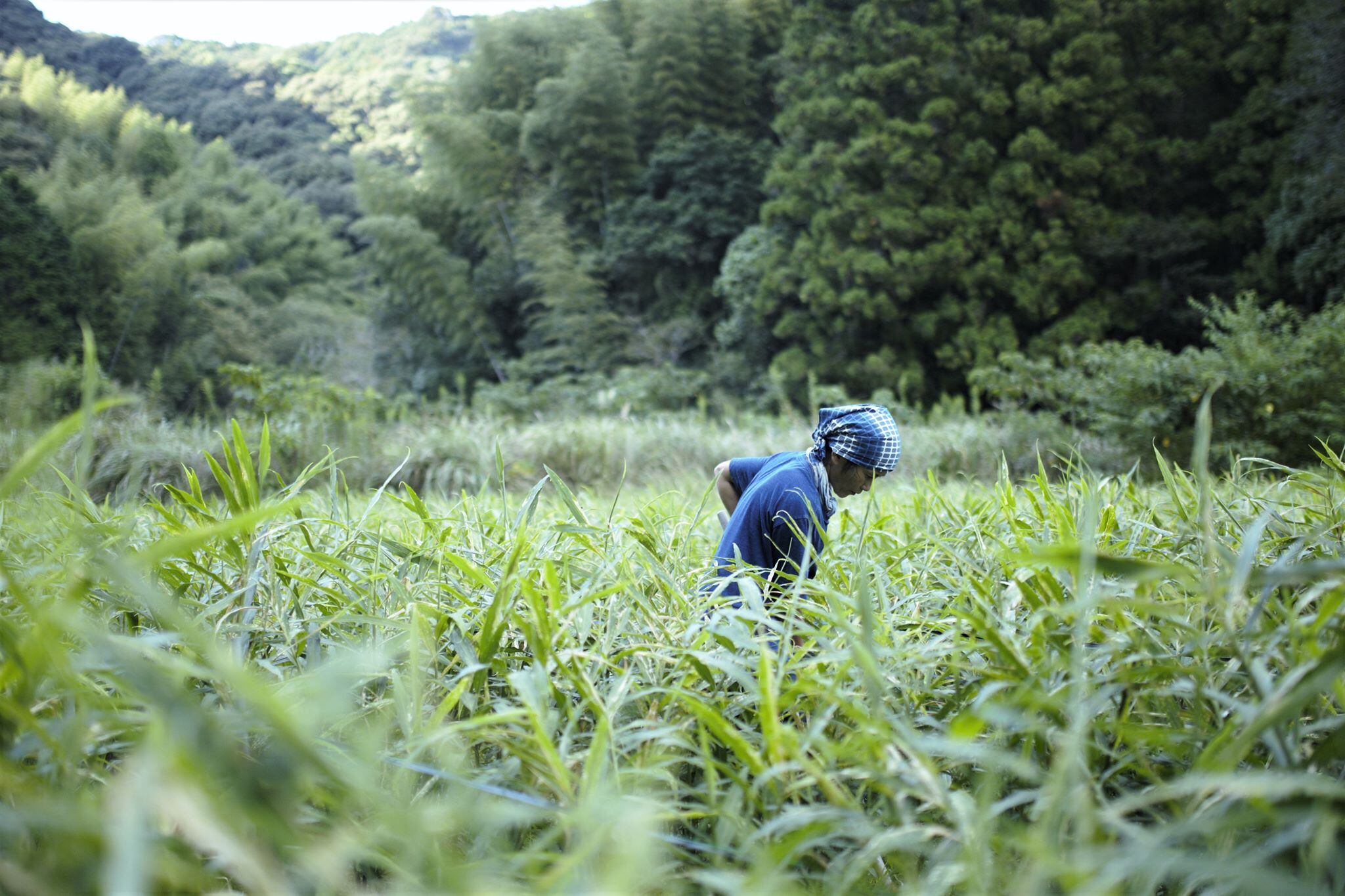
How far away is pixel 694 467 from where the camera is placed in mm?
6637

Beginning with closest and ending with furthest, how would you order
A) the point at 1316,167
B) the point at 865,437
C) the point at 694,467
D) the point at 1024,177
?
the point at 865,437 → the point at 694,467 → the point at 1316,167 → the point at 1024,177

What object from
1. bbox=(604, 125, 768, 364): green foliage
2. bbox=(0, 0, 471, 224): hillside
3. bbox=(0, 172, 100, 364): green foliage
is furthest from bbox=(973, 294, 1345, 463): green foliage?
bbox=(0, 0, 471, 224): hillside

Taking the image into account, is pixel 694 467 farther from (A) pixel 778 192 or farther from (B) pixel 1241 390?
(A) pixel 778 192

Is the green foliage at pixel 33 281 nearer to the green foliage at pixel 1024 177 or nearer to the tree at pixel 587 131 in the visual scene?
the tree at pixel 587 131

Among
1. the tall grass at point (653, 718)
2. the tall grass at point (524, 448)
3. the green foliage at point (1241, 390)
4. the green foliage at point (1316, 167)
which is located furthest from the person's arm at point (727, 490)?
the green foliage at point (1316, 167)

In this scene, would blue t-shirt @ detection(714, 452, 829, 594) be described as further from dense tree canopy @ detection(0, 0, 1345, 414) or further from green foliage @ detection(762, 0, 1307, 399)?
green foliage @ detection(762, 0, 1307, 399)

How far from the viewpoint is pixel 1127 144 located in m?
12.7

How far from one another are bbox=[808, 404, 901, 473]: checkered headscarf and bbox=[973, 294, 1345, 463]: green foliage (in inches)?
165

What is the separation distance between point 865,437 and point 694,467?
4.72 metres

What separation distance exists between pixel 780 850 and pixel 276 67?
4286cm

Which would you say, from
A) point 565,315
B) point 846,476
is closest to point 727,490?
point 846,476

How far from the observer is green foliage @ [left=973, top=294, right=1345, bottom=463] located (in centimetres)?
541

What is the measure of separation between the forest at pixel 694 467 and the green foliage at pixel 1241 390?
0.04 meters

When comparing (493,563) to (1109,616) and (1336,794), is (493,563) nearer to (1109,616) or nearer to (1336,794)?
(1109,616)
